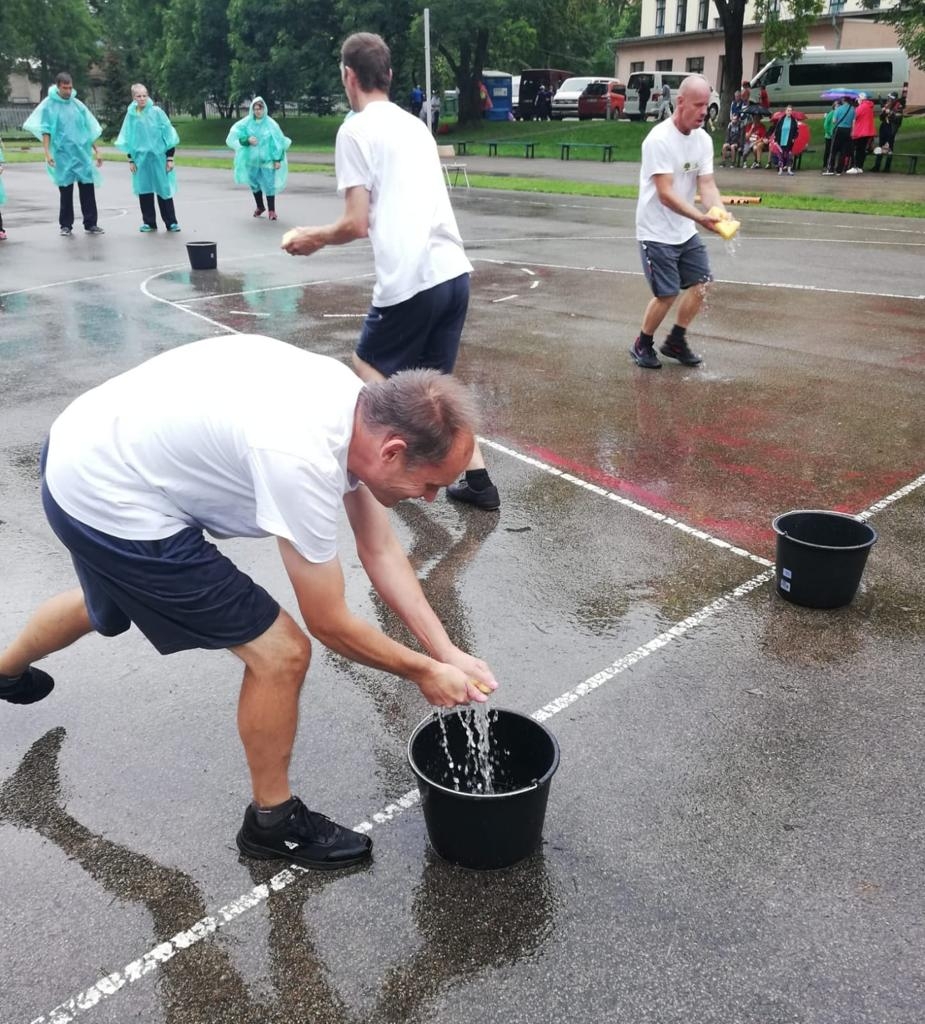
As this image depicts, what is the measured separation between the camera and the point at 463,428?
2289 millimetres

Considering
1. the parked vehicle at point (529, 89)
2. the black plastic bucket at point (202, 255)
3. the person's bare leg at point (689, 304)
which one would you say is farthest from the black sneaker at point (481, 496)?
the parked vehicle at point (529, 89)

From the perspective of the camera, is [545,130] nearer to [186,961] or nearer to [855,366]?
[855,366]

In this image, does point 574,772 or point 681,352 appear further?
point 681,352

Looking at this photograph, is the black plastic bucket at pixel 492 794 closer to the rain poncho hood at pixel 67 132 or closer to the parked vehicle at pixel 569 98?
the rain poncho hood at pixel 67 132

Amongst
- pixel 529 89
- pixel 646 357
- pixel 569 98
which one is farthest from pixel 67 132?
pixel 529 89

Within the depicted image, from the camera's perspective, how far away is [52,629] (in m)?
3.03

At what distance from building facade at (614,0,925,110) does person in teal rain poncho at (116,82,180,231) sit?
136ft

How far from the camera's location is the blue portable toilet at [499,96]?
155 feet

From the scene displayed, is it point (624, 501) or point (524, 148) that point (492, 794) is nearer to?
point (624, 501)

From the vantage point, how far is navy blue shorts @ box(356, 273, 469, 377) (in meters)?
4.79

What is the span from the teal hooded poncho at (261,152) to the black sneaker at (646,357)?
448 inches

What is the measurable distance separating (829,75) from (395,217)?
1440 inches

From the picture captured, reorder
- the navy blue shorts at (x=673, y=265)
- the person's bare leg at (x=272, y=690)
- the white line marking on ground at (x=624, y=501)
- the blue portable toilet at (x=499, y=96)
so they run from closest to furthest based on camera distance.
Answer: the person's bare leg at (x=272, y=690) → the white line marking on ground at (x=624, y=501) → the navy blue shorts at (x=673, y=265) → the blue portable toilet at (x=499, y=96)

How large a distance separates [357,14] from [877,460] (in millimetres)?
42380
